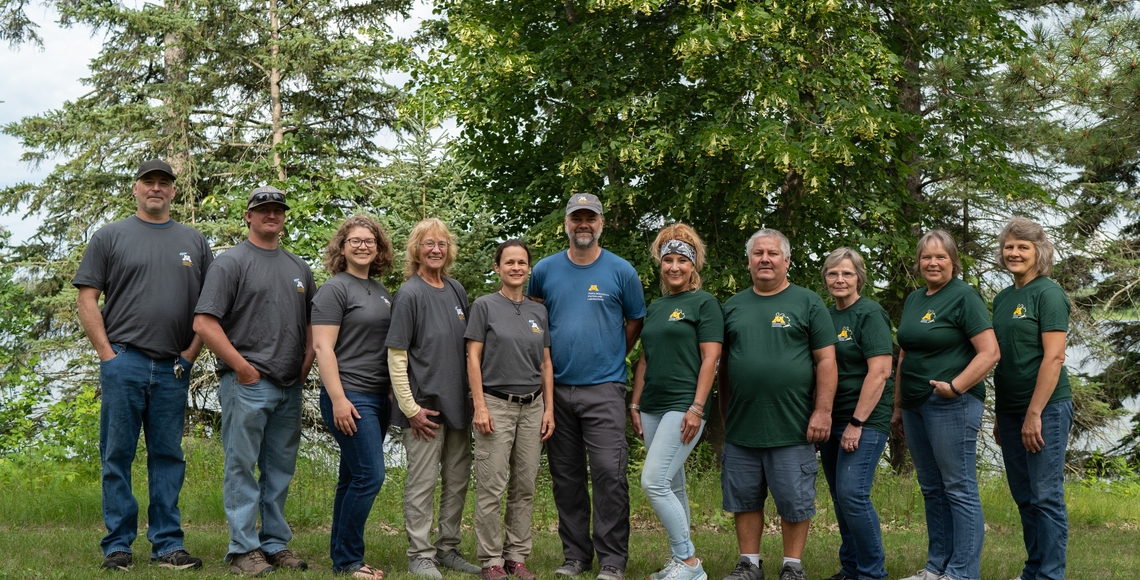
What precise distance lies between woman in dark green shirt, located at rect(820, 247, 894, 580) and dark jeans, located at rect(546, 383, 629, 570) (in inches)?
48.7

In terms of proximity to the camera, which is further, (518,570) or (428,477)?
(518,570)

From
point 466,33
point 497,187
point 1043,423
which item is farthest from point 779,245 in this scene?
point 497,187

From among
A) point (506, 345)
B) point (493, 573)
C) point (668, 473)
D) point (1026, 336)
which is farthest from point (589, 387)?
point (1026, 336)

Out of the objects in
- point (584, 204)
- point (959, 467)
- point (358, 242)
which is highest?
point (584, 204)

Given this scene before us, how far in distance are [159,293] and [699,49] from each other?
6.35 meters

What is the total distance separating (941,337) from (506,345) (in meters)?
2.41

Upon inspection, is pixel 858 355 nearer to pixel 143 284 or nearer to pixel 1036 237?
pixel 1036 237

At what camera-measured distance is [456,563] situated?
213 inches

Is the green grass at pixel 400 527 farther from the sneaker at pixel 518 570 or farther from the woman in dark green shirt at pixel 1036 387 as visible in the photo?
Result: the woman in dark green shirt at pixel 1036 387

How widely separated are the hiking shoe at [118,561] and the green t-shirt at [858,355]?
13.4 feet

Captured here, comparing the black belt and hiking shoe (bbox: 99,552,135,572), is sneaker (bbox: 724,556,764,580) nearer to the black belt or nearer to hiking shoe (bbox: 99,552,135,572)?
the black belt

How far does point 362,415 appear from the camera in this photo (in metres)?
5.05

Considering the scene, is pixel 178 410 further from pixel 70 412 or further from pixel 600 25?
pixel 600 25

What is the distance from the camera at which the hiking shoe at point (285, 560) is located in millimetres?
5312
